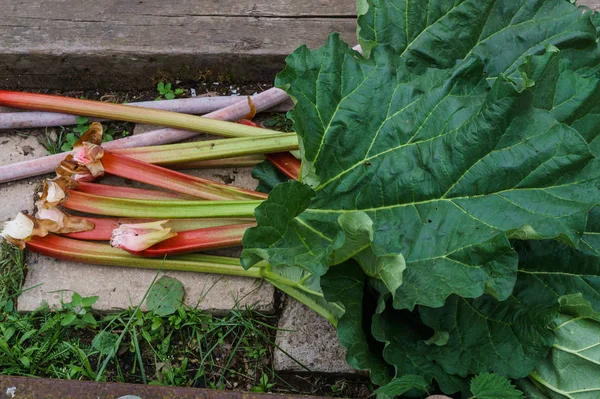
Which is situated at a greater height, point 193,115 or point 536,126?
point 536,126

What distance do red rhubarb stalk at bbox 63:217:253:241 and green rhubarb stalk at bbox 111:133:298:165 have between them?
27cm

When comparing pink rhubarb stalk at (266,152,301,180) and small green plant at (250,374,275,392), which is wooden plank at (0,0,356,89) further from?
small green plant at (250,374,275,392)

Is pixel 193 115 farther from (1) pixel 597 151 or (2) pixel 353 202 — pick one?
(1) pixel 597 151

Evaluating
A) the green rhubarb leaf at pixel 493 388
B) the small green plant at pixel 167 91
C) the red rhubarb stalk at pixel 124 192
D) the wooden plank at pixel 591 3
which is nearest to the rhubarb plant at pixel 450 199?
the green rhubarb leaf at pixel 493 388

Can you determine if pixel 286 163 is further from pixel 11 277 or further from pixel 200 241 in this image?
pixel 11 277

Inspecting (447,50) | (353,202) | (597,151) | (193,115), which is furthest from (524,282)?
(193,115)

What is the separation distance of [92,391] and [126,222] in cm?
80

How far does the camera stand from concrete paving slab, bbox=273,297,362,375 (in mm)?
2646

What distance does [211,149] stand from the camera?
2727mm

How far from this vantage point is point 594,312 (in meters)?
1.93

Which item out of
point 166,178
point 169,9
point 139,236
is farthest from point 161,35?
point 139,236

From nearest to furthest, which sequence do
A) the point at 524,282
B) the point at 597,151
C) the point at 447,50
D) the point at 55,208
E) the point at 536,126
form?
the point at 536,126
the point at 597,151
the point at 524,282
the point at 447,50
the point at 55,208

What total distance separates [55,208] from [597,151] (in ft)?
6.68

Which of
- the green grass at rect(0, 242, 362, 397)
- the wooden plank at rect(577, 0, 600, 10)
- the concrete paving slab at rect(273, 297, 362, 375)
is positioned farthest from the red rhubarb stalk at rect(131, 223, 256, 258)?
the wooden plank at rect(577, 0, 600, 10)
